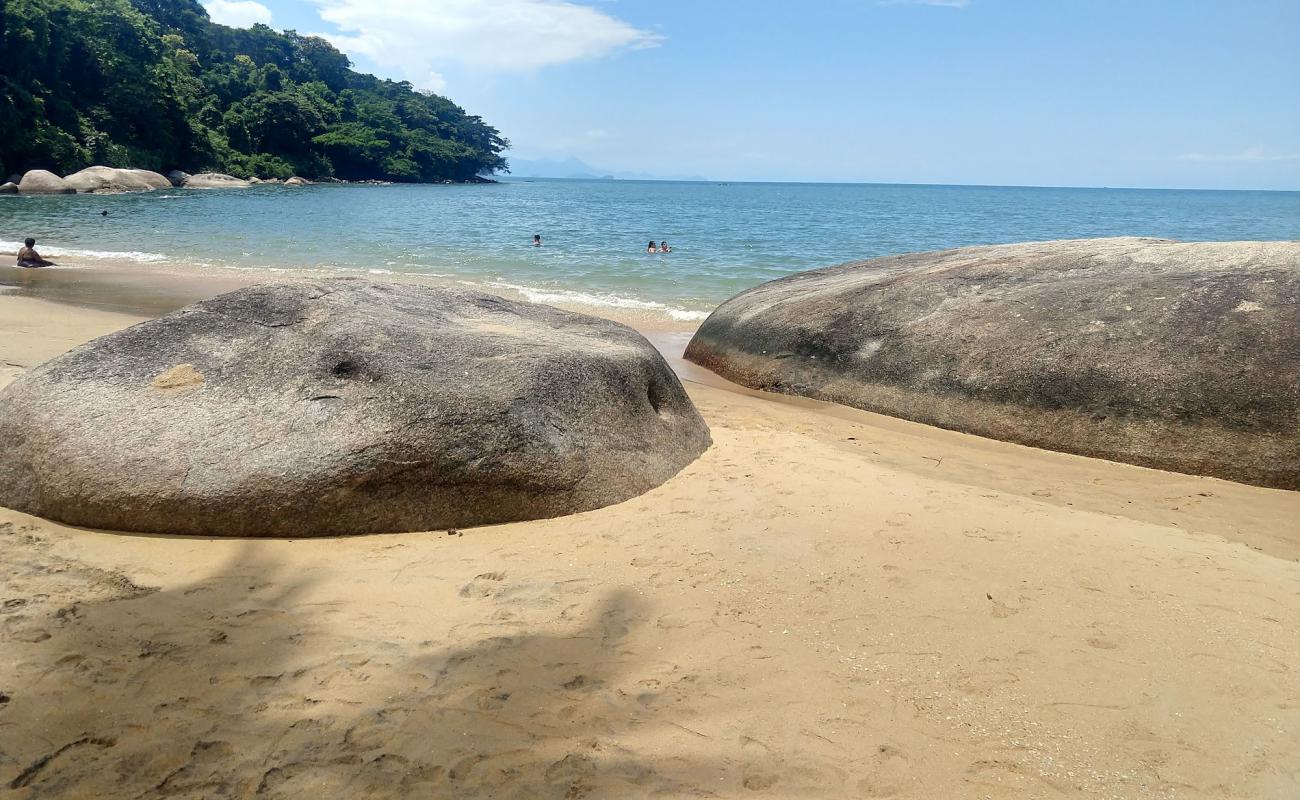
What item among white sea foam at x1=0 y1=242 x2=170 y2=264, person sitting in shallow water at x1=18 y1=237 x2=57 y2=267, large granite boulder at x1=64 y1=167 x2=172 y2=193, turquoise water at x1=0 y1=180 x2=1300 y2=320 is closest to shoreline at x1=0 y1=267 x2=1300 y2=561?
turquoise water at x1=0 y1=180 x2=1300 y2=320

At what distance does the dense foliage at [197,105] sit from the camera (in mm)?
46553

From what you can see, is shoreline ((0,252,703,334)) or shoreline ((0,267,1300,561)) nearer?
shoreline ((0,267,1300,561))

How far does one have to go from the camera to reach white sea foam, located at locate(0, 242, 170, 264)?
18.1m

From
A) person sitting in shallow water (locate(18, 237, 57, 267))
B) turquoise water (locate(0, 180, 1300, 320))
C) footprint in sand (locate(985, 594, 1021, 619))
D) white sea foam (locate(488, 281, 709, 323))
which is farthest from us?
turquoise water (locate(0, 180, 1300, 320))

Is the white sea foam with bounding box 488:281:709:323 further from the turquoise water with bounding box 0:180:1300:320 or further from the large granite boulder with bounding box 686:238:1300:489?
the large granite boulder with bounding box 686:238:1300:489

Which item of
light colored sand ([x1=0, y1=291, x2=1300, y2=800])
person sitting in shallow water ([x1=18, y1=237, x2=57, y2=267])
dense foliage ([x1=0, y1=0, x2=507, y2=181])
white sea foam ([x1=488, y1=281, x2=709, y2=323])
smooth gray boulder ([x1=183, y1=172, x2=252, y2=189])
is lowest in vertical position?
white sea foam ([x1=488, y1=281, x2=709, y2=323])

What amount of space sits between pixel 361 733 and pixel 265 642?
68 cm

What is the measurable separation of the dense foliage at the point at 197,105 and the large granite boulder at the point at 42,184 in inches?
208

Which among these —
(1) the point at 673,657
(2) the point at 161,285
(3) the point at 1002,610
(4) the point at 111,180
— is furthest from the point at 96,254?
(4) the point at 111,180

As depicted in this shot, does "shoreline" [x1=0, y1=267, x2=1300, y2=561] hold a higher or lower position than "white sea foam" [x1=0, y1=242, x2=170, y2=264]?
lower

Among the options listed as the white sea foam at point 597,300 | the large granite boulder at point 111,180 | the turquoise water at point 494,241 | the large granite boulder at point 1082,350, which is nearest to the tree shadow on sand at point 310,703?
the large granite boulder at point 1082,350

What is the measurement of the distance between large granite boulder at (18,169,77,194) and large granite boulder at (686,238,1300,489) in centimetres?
4762

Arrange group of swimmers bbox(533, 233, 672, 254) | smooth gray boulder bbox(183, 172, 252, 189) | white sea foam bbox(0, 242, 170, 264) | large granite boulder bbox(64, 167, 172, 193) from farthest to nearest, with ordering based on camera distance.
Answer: smooth gray boulder bbox(183, 172, 252, 189)
large granite boulder bbox(64, 167, 172, 193)
group of swimmers bbox(533, 233, 672, 254)
white sea foam bbox(0, 242, 170, 264)

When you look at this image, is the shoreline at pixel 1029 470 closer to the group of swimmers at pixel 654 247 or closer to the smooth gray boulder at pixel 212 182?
the group of swimmers at pixel 654 247
